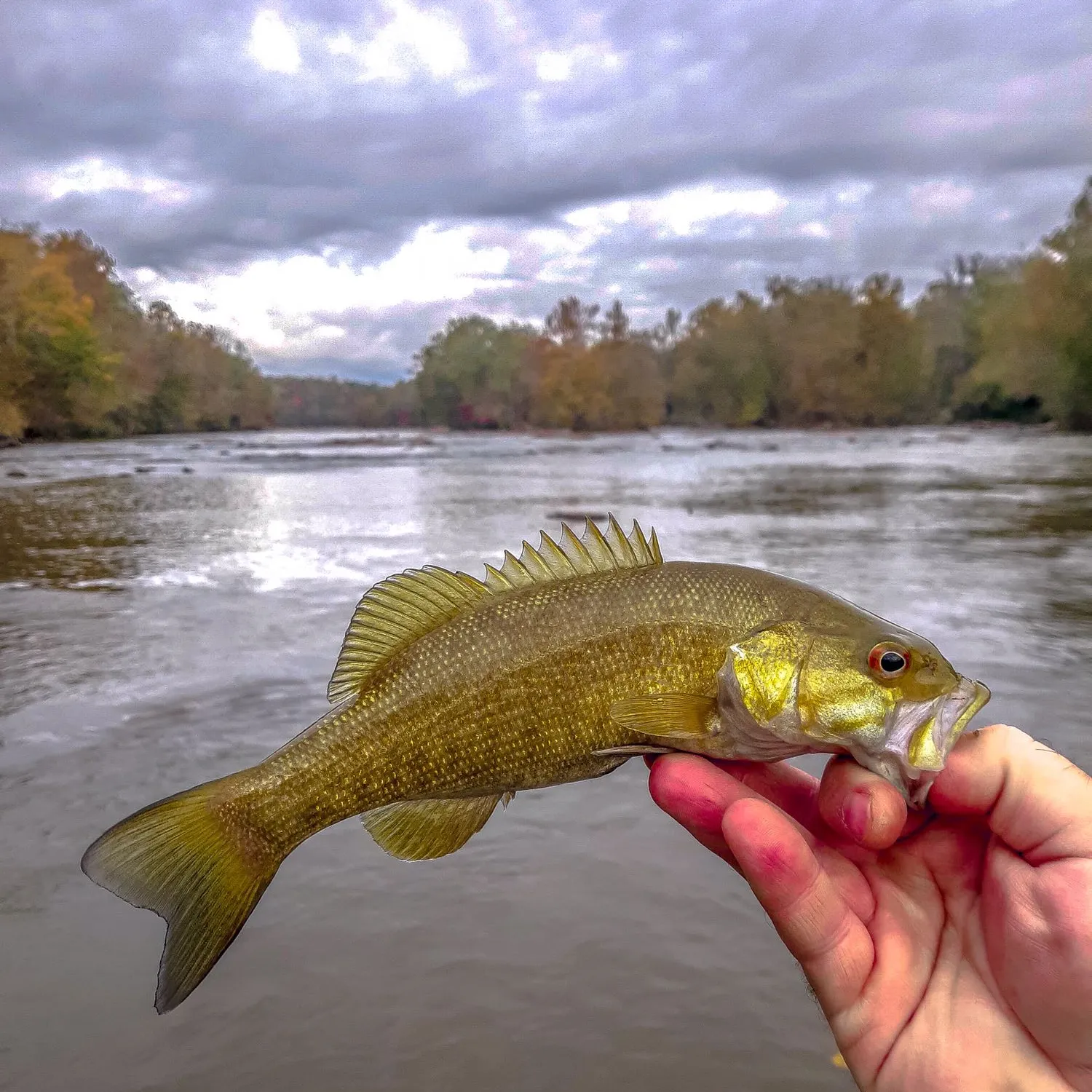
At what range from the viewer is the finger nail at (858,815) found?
2.15m

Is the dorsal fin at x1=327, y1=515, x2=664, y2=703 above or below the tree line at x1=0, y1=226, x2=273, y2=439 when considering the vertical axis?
below

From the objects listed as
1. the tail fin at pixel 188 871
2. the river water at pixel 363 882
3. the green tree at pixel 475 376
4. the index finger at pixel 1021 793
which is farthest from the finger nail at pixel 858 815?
the green tree at pixel 475 376

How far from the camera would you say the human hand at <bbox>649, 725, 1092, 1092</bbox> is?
2.10 m

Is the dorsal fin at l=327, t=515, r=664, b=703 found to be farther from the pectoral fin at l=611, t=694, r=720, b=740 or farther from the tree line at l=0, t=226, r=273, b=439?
the tree line at l=0, t=226, r=273, b=439

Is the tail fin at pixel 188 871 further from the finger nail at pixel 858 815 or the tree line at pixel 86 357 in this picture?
the tree line at pixel 86 357

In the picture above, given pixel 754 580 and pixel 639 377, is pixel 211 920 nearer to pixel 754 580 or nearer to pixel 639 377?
pixel 754 580

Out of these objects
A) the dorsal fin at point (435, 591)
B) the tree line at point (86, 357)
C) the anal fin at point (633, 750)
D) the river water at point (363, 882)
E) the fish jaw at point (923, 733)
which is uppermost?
the tree line at point (86, 357)

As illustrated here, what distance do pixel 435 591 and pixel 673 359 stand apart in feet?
452

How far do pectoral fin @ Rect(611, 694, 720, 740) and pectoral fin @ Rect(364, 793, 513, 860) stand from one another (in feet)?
1.50

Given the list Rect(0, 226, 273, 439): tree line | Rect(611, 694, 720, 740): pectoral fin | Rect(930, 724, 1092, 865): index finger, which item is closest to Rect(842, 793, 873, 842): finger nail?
Rect(930, 724, 1092, 865): index finger

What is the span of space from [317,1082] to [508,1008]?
2.55 ft

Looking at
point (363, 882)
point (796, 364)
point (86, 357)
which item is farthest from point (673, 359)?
point (363, 882)

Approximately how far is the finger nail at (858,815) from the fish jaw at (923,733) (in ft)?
0.30

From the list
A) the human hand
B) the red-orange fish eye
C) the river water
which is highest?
the red-orange fish eye
